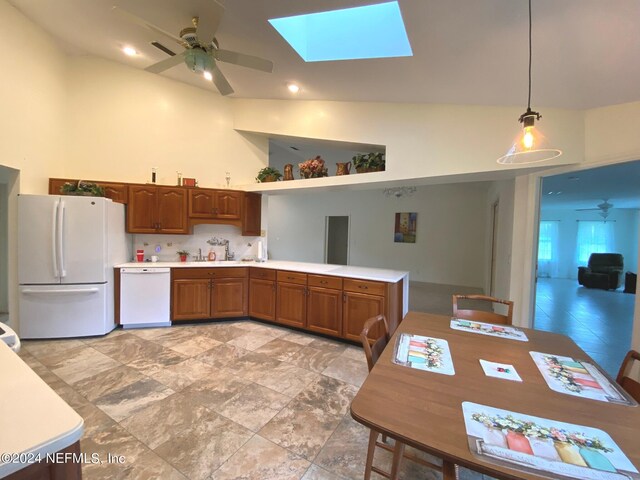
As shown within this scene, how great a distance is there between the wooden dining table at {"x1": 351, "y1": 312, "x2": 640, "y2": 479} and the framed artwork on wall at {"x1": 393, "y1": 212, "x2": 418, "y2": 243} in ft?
20.9

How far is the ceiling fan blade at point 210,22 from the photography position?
1.83 m

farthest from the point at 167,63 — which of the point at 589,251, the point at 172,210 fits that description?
the point at 589,251

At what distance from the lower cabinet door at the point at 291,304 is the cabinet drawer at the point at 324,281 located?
0.48ft

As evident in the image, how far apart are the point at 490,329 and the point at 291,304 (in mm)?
2450

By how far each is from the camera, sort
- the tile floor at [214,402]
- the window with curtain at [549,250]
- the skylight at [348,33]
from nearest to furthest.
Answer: the tile floor at [214,402] < the skylight at [348,33] < the window with curtain at [549,250]

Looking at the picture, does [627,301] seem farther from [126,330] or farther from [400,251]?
[126,330]

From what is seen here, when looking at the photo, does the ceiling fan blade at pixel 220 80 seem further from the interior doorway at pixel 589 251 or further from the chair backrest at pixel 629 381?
the interior doorway at pixel 589 251

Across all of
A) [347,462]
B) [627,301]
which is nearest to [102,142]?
[347,462]

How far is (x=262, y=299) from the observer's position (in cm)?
393

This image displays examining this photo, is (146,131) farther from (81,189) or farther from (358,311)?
(358,311)

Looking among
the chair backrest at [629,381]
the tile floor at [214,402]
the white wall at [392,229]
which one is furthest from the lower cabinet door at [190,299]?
the white wall at [392,229]

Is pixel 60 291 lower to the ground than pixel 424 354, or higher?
lower

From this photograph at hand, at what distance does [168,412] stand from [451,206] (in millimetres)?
7277

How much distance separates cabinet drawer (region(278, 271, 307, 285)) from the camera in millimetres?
3613
